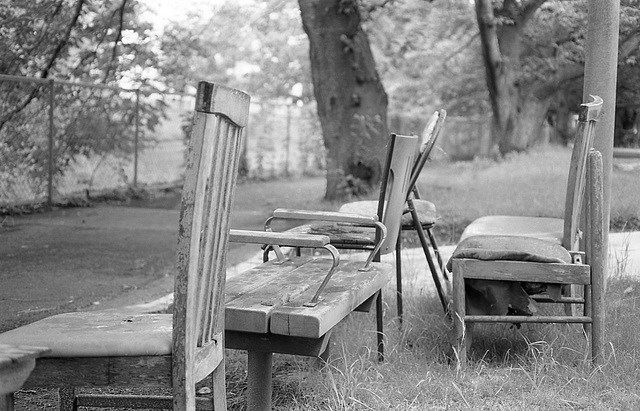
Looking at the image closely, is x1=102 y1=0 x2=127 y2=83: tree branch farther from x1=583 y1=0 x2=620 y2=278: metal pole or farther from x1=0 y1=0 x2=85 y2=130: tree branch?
x1=583 y1=0 x2=620 y2=278: metal pole

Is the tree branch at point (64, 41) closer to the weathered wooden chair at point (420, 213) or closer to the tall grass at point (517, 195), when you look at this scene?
the tall grass at point (517, 195)

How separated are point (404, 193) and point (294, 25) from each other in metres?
26.2

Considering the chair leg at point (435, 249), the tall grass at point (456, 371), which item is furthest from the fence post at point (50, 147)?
the tall grass at point (456, 371)

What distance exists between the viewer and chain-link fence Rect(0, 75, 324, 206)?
11.0 metres

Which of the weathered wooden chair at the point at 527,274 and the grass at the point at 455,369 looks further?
the weathered wooden chair at the point at 527,274

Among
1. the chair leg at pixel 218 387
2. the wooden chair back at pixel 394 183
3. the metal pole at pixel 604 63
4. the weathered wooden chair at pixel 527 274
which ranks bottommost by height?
the chair leg at pixel 218 387

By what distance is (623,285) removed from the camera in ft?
18.5

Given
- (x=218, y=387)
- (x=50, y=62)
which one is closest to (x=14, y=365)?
(x=218, y=387)

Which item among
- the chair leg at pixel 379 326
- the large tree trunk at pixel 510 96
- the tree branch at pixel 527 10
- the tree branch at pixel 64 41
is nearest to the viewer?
the chair leg at pixel 379 326

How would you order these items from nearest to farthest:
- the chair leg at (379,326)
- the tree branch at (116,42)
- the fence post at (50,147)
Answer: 1. the chair leg at (379,326)
2. the tree branch at (116,42)
3. the fence post at (50,147)

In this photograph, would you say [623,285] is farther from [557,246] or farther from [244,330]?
[244,330]

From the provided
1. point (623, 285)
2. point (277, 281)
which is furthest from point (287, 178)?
point (277, 281)

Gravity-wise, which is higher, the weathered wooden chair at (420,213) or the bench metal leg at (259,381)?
the weathered wooden chair at (420,213)

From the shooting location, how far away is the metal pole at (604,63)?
5.27 m
